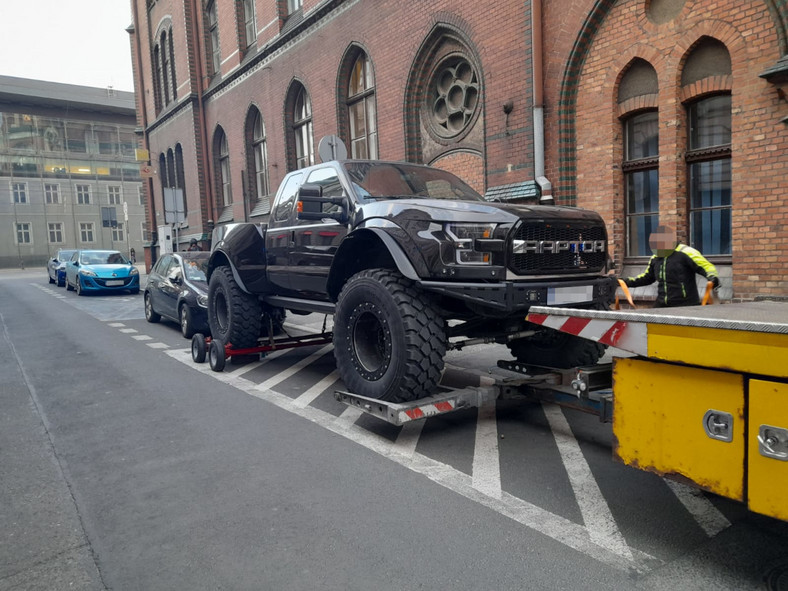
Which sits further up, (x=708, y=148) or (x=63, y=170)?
(x=63, y=170)

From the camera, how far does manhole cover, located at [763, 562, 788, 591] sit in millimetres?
2628

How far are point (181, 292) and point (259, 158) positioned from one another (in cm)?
1193

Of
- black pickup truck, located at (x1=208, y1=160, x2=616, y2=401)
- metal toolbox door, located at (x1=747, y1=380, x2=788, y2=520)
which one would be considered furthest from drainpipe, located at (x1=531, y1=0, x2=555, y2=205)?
metal toolbox door, located at (x1=747, y1=380, x2=788, y2=520)

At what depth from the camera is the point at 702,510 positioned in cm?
343

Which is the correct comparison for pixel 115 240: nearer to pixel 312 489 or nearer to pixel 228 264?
pixel 228 264

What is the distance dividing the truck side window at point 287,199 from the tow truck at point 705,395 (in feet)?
13.7

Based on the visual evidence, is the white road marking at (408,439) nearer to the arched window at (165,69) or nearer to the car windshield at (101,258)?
the car windshield at (101,258)

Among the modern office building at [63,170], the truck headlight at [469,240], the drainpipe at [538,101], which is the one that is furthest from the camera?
the modern office building at [63,170]

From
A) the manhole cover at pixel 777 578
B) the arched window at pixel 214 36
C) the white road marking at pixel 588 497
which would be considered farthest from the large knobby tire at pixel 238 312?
the arched window at pixel 214 36

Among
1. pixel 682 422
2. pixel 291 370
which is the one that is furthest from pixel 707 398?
pixel 291 370

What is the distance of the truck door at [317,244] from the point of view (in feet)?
19.3

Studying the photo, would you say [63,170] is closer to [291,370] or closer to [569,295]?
[291,370]

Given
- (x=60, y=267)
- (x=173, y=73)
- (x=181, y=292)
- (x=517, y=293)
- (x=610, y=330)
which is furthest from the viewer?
(x=173, y=73)

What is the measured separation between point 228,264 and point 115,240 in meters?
55.5
